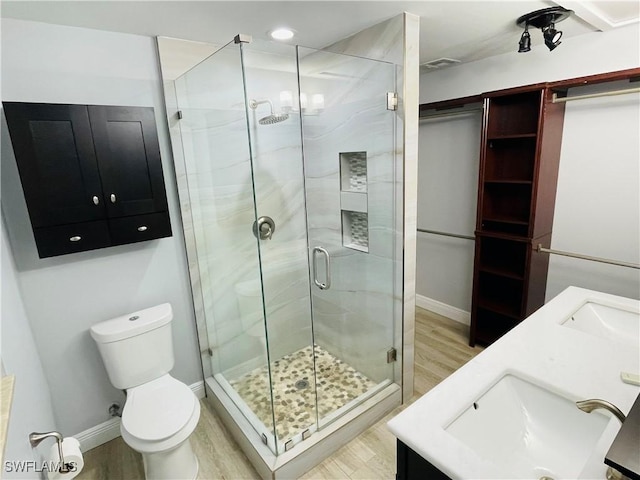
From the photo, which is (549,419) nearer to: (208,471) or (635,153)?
(208,471)

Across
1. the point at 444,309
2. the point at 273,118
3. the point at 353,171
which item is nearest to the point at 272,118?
the point at 273,118

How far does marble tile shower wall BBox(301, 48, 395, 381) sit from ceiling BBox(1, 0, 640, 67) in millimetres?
260

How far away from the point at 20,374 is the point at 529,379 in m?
1.90

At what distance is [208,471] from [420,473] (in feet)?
→ 4.66

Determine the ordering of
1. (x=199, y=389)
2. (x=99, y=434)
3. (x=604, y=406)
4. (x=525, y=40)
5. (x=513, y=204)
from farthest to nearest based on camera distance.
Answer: (x=513, y=204)
(x=199, y=389)
(x=99, y=434)
(x=525, y=40)
(x=604, y=406)

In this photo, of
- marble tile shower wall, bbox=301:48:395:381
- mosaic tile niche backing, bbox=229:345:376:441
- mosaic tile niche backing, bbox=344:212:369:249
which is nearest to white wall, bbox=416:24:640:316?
marble tile shower wall, bbox=301:48:395:381

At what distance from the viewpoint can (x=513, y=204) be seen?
266 centimetres

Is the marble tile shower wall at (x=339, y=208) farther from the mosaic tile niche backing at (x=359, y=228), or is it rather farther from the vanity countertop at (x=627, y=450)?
the vanity countertop at (x=627, y=450)

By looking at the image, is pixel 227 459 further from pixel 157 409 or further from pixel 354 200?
pixel 354 200

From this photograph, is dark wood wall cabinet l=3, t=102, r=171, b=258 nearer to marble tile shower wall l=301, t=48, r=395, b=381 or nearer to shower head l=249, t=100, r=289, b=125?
shower head l=249, t=100, r=289, b=125

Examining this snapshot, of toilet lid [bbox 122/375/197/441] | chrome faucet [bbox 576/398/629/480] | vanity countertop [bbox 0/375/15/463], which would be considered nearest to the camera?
vanity countertop [bbox 0/375/15/463]

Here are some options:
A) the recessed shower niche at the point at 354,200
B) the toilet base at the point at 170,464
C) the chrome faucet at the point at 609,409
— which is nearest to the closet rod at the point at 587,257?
the recessed shower niche at the point at 354,200

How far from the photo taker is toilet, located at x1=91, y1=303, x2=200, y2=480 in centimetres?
165

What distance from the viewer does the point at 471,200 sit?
9.76 feet
